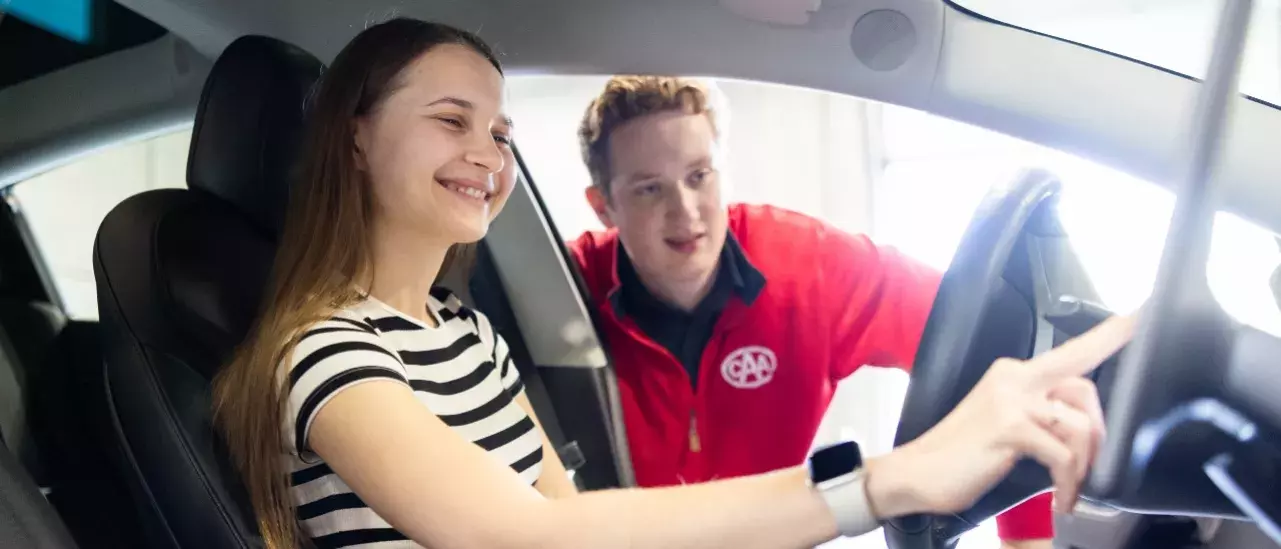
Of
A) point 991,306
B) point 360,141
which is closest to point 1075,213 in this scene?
point 991,306

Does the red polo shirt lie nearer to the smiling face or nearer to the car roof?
the car roof

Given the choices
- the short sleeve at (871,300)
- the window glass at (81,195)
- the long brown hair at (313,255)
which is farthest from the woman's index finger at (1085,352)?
the window glass at (81,195)

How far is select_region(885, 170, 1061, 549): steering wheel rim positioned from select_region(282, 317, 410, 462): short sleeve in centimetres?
39

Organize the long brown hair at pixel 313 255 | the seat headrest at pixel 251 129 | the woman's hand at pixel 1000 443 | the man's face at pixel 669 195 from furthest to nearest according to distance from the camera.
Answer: the man's face at pixel 669 195 → the seat headrest at pixel 251 129 → the long brown hair at pixel 313 255 → the woman's hand at pixel 1000 443

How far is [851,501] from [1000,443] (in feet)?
0.30

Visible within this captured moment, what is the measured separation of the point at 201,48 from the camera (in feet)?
3.06

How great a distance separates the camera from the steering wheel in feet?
2.24

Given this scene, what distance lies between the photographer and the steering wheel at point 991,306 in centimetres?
68

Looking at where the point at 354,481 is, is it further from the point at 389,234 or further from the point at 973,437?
the point at 973,437

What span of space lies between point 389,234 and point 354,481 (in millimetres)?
225

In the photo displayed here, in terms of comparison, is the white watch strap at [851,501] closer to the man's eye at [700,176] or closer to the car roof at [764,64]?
the car roof at [764,64]

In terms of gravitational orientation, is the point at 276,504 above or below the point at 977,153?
below

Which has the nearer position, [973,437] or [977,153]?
[973,437]

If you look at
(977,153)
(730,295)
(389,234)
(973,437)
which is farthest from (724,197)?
(973,437)
